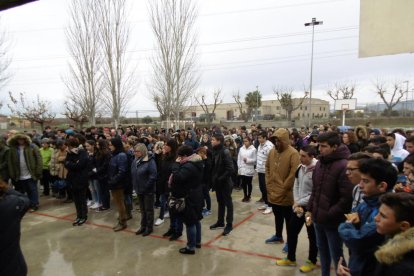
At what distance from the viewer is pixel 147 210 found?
5.54 m

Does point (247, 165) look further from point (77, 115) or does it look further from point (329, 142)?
point (77, 115)

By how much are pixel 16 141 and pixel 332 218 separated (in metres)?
6.99

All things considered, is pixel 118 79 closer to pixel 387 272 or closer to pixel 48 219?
pixel 48 219

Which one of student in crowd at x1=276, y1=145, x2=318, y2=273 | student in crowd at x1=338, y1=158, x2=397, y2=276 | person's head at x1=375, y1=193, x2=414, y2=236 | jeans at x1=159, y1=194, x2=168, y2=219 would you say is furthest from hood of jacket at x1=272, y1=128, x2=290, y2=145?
jeans at x1=159, y1=194, x2=168, y2=219

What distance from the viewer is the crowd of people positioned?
219 cm

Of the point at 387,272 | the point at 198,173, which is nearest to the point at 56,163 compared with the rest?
the point at 198,173

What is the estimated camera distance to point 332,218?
3252 mm

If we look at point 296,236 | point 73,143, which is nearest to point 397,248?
point 296,236

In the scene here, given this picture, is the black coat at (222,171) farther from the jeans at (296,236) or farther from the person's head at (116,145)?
the person's head at (116,145)

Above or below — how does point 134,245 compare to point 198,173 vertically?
below

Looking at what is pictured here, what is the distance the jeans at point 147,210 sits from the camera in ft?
17.9

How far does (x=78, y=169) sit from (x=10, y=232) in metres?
3.50

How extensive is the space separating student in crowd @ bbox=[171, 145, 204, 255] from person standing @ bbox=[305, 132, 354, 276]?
6.01 feet

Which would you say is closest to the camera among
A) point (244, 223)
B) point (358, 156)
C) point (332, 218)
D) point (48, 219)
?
point (358, 156)
